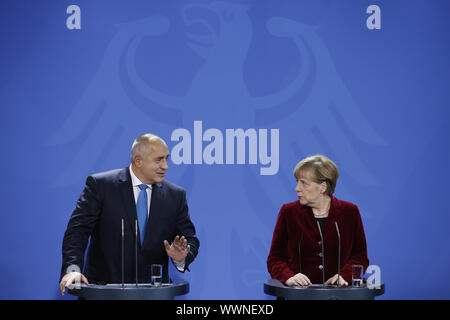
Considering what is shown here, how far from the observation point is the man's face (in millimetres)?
3619

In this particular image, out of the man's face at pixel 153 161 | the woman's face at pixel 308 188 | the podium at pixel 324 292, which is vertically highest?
the man's face at pixel 153 161

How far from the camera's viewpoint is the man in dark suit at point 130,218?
3.58 meters

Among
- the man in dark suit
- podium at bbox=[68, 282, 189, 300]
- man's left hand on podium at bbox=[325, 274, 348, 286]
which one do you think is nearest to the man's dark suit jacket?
the man in dark suit

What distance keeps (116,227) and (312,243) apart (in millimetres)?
1212

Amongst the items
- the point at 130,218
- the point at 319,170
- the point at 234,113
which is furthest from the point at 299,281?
the point at 234,113

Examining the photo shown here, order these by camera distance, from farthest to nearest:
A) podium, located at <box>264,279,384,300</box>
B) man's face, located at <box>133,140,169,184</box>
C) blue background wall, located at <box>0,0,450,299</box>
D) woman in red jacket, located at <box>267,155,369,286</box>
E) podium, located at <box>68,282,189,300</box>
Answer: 1. blue background wall, located at <box>0,0,450,299</box>
2. man's face, located at <box>133,140,169,184</box>
3. woman in red jacket, located at <box>267,155,369,286</box>
4. podium, located at <box>264,279,384,300</box>
5. podium, located at <box>68,282,189,300</box>

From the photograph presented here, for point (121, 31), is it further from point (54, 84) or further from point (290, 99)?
point (290, 99)

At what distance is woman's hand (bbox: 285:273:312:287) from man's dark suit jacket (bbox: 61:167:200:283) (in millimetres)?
633

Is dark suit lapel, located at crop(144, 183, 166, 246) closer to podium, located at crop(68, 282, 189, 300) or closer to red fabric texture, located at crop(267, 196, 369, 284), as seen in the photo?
podium, located at crop(68, 282, 189, 300)

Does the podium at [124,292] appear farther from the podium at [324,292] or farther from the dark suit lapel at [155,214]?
the podium at [324,292]

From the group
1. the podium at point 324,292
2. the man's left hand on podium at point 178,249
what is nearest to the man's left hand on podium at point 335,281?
the podium at point 324,292

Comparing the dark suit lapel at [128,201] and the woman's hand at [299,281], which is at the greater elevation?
the dark suit lapel at [128,201]
